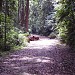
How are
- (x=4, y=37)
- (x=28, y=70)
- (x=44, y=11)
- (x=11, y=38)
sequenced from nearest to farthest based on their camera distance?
(x=28, y=70)
(x=4, y=37)
(x=11, y=38)
(x=44, y=11)

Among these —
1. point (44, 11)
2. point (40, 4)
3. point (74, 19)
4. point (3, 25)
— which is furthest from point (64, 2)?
point (40, 4)

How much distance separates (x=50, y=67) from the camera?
9.63 meters

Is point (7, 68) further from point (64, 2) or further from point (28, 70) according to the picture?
point (64, 2)

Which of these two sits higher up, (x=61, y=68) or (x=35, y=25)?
(x=61, y=68)

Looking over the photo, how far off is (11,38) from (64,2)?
5272 millimetres

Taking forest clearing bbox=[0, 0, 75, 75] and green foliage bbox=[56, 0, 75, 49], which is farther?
green foliage bbox=[56, 0, 75, 49]

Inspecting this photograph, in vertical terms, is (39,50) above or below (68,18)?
below

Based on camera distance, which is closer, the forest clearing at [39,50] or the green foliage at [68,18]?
the forest clearing at [39,50]

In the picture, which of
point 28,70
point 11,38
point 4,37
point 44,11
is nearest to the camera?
point 28,70

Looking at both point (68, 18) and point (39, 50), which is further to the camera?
point (39, 50)

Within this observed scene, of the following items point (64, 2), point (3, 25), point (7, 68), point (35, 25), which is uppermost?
point (64, 2)

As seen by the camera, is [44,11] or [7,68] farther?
[44,11]

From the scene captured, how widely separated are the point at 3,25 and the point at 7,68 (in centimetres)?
727

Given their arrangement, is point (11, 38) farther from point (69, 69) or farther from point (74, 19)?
point (69, 69)
